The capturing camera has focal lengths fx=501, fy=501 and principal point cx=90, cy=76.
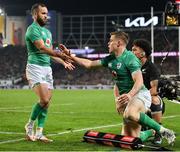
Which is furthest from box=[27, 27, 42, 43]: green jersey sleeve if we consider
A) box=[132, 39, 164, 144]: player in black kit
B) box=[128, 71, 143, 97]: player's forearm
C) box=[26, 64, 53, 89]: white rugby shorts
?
box=[128, 71, 143, 97]: player's forearm

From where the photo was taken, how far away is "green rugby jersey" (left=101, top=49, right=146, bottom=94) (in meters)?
7.95

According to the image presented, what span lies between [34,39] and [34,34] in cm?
9

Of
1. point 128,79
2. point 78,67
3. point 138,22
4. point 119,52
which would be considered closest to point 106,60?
point 119,52

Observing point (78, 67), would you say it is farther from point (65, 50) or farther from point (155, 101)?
point (65, 50)

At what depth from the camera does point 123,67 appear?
807 centimetres

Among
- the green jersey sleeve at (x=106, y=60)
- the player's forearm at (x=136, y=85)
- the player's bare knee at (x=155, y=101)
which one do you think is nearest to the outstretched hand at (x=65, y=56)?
the green jersey sleeve at (x=106, y=60)

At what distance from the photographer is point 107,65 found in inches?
324

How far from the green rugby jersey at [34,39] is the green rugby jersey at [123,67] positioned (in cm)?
131

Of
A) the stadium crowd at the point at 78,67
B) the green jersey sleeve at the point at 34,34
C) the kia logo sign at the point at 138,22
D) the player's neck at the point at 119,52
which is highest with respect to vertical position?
the kia logo sign at the point at 138,22

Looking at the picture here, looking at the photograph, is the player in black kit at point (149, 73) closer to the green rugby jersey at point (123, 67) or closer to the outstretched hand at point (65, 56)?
the green rugby jersey at point (123, 67)

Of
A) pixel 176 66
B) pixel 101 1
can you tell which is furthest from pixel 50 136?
pixel 101 1

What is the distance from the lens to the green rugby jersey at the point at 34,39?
29.1ft

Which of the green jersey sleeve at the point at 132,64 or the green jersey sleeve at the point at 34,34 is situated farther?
the green jersey sleeve at the point at 34,34

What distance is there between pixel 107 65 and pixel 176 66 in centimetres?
5130
